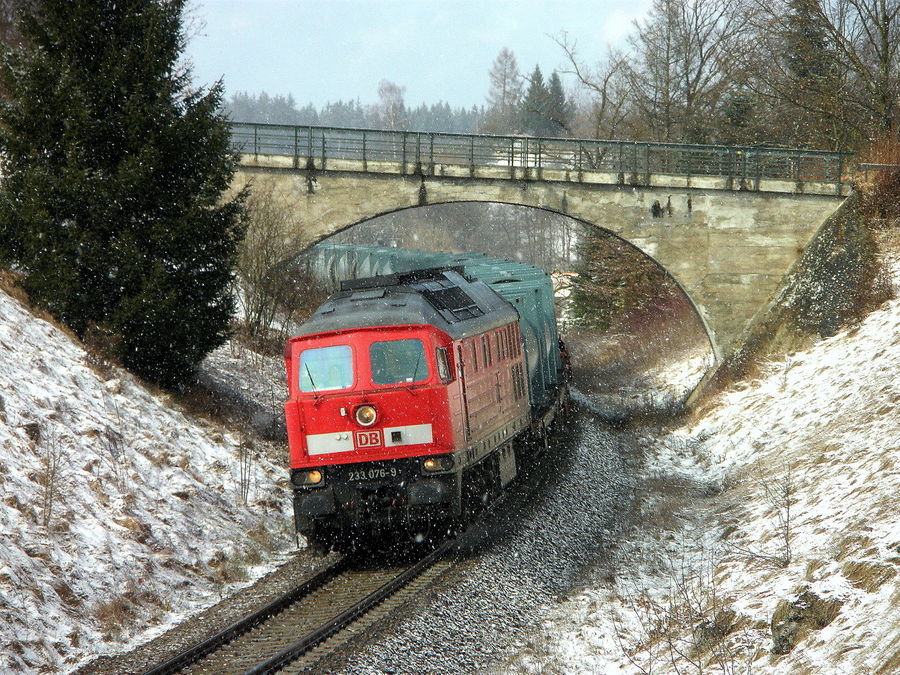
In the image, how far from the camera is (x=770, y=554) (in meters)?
10.7

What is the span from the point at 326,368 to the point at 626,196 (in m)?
15.9

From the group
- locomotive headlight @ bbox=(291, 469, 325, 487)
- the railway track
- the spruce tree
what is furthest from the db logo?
the spruce tree

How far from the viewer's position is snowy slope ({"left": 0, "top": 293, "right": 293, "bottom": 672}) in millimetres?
8906

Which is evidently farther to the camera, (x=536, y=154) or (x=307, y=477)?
(x=536, y=154)

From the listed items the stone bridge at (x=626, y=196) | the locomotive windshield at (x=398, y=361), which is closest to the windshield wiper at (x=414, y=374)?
the locomotive windshield at (x=398, y=361)

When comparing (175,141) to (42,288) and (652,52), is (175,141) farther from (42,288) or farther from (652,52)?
(652,52)

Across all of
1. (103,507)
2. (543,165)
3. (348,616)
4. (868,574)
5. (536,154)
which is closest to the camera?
(868,574)

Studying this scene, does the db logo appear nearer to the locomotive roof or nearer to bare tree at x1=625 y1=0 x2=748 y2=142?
the locomotive roof

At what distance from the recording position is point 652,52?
4038 cm

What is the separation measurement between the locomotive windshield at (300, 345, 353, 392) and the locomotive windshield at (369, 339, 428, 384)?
299 millimetres

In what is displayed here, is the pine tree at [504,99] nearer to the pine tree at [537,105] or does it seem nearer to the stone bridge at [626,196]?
the pine tree at [537,105]

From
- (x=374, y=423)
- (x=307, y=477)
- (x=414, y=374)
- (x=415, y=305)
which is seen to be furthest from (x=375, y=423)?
(x=415, y=305)

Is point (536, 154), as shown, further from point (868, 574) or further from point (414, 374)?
point (868, 574)

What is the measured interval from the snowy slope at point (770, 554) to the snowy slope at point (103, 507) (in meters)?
3.96
